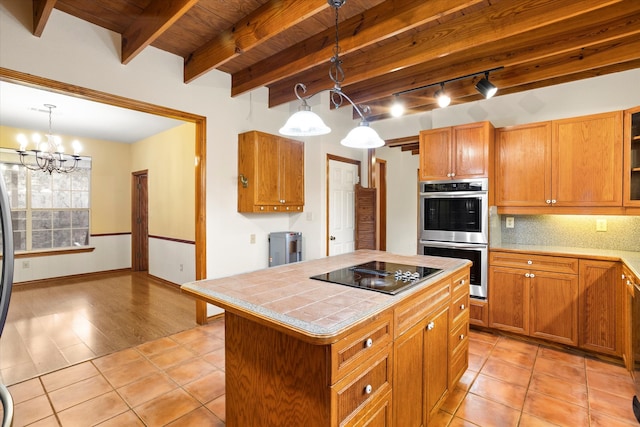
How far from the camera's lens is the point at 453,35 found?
2.56 m

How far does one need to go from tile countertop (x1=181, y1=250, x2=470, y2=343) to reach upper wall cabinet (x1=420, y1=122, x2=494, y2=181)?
1.67 m

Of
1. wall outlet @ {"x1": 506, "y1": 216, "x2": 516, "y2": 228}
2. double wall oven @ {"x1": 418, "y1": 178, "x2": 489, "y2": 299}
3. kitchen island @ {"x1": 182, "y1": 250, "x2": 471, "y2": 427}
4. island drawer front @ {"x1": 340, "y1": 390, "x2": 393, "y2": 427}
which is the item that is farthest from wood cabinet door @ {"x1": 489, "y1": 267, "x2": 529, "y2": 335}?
island drawer front @ {"x1": 340, "y1": 390, "x2": 393, "y2": 427}

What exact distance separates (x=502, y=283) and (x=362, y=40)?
2.67 m

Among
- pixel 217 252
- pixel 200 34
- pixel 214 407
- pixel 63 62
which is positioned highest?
pixel 200 34

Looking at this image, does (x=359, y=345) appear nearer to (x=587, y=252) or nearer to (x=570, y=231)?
(x=587, y=252)

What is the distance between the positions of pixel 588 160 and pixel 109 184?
7447 mm

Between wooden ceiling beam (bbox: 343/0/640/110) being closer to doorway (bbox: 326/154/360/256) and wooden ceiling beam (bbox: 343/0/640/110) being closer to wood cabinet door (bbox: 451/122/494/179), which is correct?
wood cabinet door (bbox: 451/122/494/179)

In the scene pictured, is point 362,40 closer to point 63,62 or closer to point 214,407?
point 63,62

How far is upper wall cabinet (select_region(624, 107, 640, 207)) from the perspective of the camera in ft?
9.04

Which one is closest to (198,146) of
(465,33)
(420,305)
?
(465,33)

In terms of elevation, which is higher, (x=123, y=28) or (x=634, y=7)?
(x=123, y=28)

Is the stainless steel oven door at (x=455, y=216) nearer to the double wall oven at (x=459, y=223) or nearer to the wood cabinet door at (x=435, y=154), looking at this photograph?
the double wall oven at (x=459, y=223)

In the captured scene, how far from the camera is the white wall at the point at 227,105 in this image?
8.25 feet

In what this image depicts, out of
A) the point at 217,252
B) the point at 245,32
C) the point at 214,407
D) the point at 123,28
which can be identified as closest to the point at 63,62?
the point at 123,28
